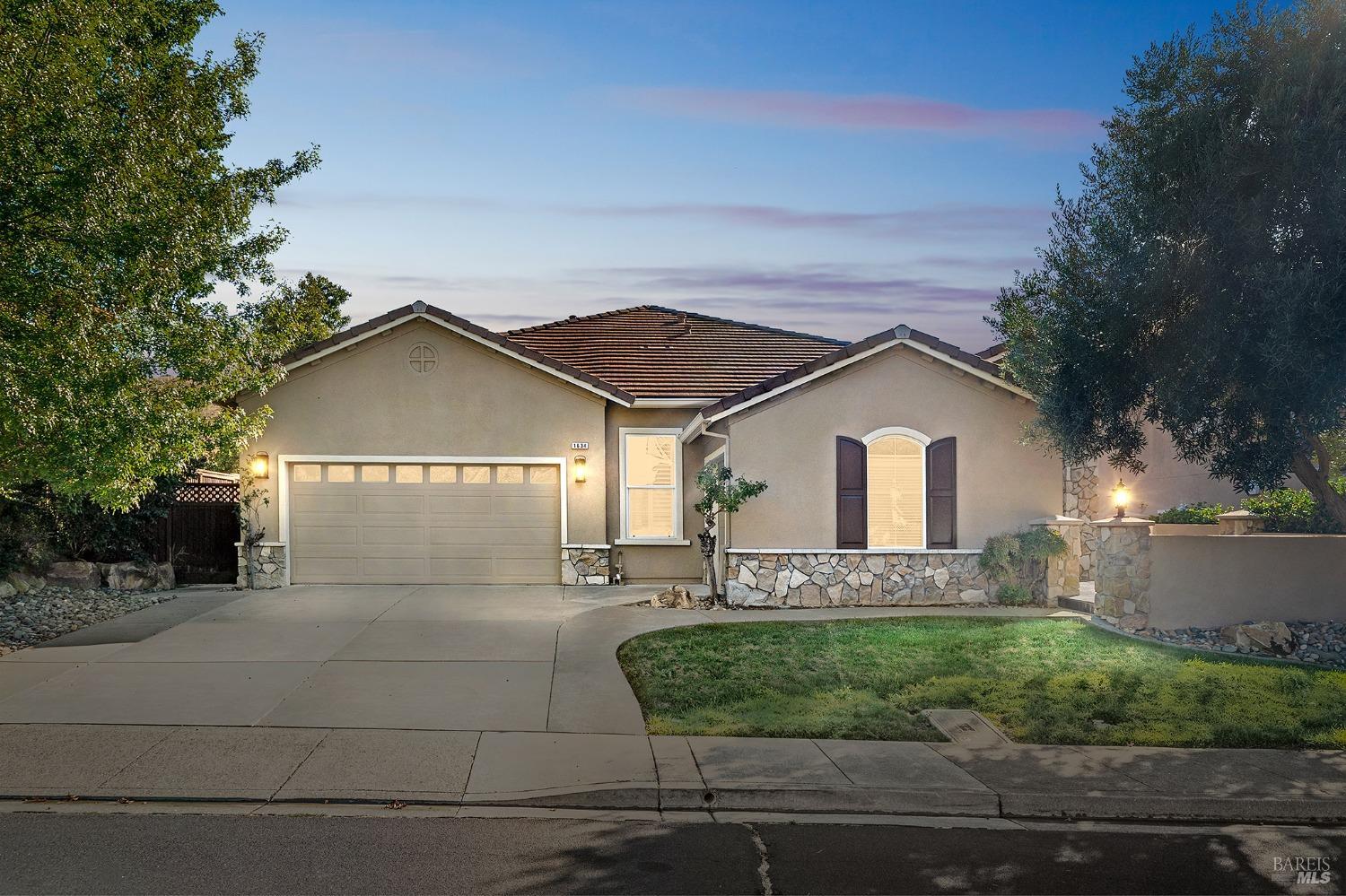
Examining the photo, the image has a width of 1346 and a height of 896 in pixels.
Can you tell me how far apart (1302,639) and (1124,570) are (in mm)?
2130

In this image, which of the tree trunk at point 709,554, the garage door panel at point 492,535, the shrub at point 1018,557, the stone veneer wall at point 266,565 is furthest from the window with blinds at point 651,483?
the stone veneer wall at point 266,565

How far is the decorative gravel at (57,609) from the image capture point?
1323cm

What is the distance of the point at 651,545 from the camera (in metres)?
19.1

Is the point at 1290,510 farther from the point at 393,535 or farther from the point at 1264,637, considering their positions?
the point at 393,535

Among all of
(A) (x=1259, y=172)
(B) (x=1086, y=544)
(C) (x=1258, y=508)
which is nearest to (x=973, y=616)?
(B) (x=1086, y=544)

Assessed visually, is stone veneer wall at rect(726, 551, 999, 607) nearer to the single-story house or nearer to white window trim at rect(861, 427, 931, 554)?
the single-story house

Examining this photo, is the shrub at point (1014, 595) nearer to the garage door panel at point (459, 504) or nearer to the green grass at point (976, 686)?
the green grass at point (976, 686)

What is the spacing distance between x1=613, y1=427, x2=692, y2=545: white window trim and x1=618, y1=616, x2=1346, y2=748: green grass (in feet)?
17.6

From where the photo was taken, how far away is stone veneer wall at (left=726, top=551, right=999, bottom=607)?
16156mm

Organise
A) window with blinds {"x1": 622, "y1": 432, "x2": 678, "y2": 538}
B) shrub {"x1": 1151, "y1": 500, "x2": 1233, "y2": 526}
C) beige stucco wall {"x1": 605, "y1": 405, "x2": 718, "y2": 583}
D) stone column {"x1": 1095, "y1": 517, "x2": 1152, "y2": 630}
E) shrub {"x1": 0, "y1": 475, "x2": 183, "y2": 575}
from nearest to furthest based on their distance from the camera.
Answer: stone column {"x1": 1095, "y1": 517, "x2": 1152, "y2": 630}
shrub {"x1": 0, "y1": 475, "x2": 183, "y2": 575}
beige stucco wall {"x1": 605, "y1": 405, "x2": 718, "y2": 583}
window with blinds {"x1": 622, "y1": 432, "x2": 678, "y2": 538}
shrub {"x1": 1151, "y1": 500, "x2": 1233, "y2": 526}

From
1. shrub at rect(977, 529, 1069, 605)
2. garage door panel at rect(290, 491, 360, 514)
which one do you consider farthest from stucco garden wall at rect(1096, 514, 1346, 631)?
garage door panel at rect(290, 491, 360, 514)

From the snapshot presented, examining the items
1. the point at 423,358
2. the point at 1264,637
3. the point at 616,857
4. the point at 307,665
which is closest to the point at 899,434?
the point at 1264,637

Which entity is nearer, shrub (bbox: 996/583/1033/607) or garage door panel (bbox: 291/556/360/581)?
shrub (bbox: 996/583/1033/607)

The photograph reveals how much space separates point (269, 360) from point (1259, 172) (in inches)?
548
